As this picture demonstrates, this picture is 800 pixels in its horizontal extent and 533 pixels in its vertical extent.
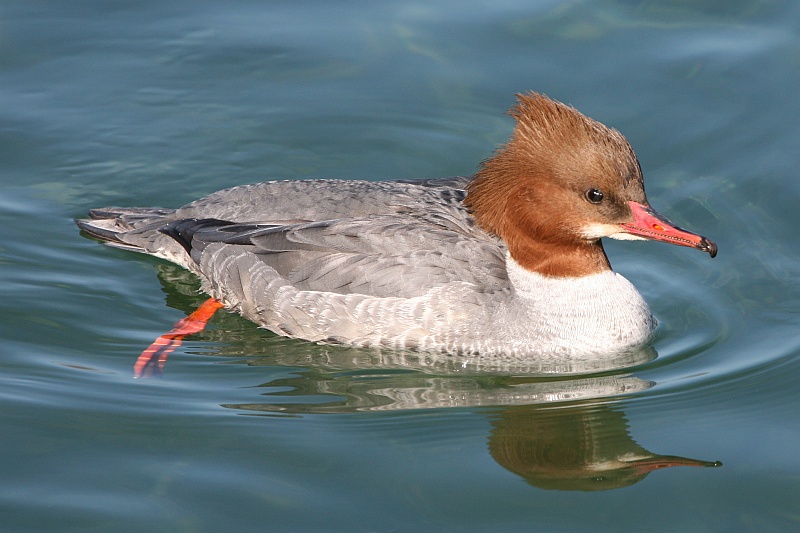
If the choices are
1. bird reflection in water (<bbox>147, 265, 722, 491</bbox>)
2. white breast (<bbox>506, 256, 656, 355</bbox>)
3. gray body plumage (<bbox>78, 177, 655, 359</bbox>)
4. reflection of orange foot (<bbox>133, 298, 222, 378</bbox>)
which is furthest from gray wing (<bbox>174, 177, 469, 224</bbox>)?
bird reflection in water (<bbox>147, 265, 722, 491</bbox>)

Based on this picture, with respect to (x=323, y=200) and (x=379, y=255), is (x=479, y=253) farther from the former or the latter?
(x=323, y=200)

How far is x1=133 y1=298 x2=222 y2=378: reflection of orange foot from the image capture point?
327 inches

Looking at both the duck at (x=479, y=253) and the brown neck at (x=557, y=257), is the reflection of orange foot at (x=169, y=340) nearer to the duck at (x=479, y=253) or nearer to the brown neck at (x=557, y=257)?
the duck at (x=479, y=253)

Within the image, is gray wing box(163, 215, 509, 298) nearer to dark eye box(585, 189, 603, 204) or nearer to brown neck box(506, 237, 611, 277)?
brown neck box(506, 237, 611, 277)

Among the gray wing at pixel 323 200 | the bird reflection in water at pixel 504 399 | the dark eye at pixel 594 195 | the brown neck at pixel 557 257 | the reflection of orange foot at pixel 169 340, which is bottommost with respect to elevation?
the bird reflection in water at pixel 504 399

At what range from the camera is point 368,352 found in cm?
864

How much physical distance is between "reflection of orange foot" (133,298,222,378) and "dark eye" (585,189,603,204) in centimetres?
319

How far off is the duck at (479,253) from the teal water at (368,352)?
27cm

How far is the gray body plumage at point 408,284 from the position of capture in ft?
27.5

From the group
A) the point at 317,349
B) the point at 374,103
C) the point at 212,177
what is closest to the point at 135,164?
the point at 212,177

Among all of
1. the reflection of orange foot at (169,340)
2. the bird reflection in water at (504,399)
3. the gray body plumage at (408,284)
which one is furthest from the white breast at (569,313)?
the reflection of orange foot at (169,340)

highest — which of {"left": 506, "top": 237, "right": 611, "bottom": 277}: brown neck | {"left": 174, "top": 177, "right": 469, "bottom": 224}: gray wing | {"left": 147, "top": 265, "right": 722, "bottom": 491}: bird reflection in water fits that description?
{"left": 174, "top": 177, "right": 469, "bottom": 224}: gray wing

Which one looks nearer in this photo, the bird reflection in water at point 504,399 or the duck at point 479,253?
the bird reflection in water at point 504,399

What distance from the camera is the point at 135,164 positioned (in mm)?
10836
